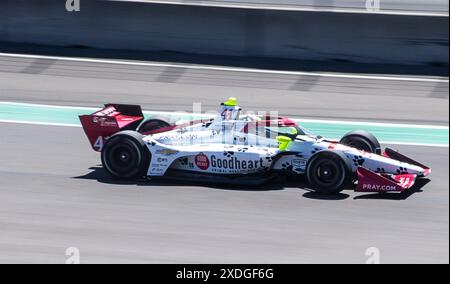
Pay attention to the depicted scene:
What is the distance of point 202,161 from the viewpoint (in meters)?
12.9

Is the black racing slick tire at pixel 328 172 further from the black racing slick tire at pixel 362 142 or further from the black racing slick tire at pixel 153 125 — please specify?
the black racing slick tire at pixel 153 125

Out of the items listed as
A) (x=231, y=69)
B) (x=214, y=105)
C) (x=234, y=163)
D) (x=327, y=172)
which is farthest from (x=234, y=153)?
(x=231, y=69)

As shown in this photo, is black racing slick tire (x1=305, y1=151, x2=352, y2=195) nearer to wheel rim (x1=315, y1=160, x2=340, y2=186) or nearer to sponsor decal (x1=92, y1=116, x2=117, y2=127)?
wheel rim (x1=315, y1=160, x2=340, y2=186)

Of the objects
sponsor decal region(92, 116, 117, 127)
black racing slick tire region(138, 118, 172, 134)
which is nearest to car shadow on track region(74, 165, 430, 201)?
sponsor decal region(92, 116, 117, 127)

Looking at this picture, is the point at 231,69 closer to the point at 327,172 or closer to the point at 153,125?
the point at 153,125

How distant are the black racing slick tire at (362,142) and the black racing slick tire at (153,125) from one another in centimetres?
250

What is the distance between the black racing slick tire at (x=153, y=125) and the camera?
14.1 m

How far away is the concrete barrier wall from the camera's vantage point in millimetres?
19125

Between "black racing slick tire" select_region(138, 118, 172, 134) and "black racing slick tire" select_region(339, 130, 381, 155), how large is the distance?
2500mm

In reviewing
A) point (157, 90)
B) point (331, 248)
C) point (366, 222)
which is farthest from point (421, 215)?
point (157, 90)

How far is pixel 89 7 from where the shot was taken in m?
20.7

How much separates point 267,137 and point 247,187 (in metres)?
0.68

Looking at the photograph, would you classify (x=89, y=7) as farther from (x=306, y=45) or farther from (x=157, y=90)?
(x=306, y=45)

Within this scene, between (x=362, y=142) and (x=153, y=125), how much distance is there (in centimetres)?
292
